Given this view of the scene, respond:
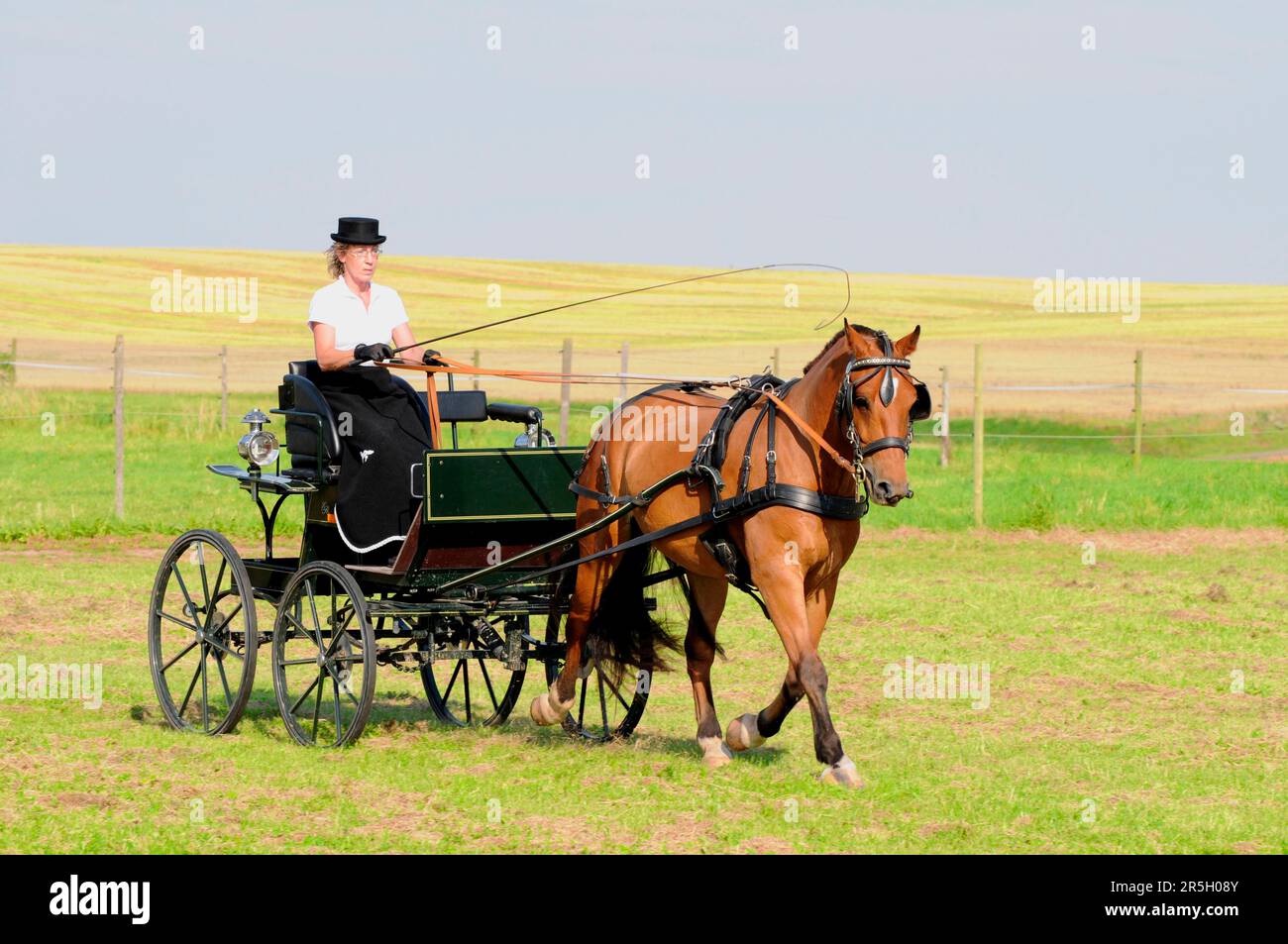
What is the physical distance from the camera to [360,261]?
805 cm

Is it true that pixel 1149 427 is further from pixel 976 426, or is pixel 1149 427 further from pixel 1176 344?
pixel 1176 344

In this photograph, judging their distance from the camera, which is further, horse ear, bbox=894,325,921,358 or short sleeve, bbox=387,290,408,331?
short sleeve, bbox=387,290,408,331

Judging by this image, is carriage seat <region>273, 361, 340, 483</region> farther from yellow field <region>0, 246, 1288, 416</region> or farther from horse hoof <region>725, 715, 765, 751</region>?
yellow field <region>0, 246, 1288, 416</region>

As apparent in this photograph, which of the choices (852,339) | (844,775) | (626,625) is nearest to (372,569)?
(626,625)

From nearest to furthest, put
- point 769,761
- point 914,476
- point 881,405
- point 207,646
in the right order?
point 881,405
point 769,761
point 207,646
point 914,476

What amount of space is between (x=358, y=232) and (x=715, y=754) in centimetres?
315

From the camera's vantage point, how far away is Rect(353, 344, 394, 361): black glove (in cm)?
747

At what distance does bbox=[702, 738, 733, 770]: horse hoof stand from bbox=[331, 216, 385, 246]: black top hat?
9.86ft

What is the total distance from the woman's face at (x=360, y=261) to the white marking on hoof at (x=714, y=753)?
9.33 ft

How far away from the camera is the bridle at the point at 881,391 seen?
250 inches

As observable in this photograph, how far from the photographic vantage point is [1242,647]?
1055cm

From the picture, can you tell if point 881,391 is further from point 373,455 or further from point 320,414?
point 320,414

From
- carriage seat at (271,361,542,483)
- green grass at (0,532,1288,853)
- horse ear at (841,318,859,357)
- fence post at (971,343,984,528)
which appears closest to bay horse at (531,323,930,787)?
horse ear at (841,318,859,357)
